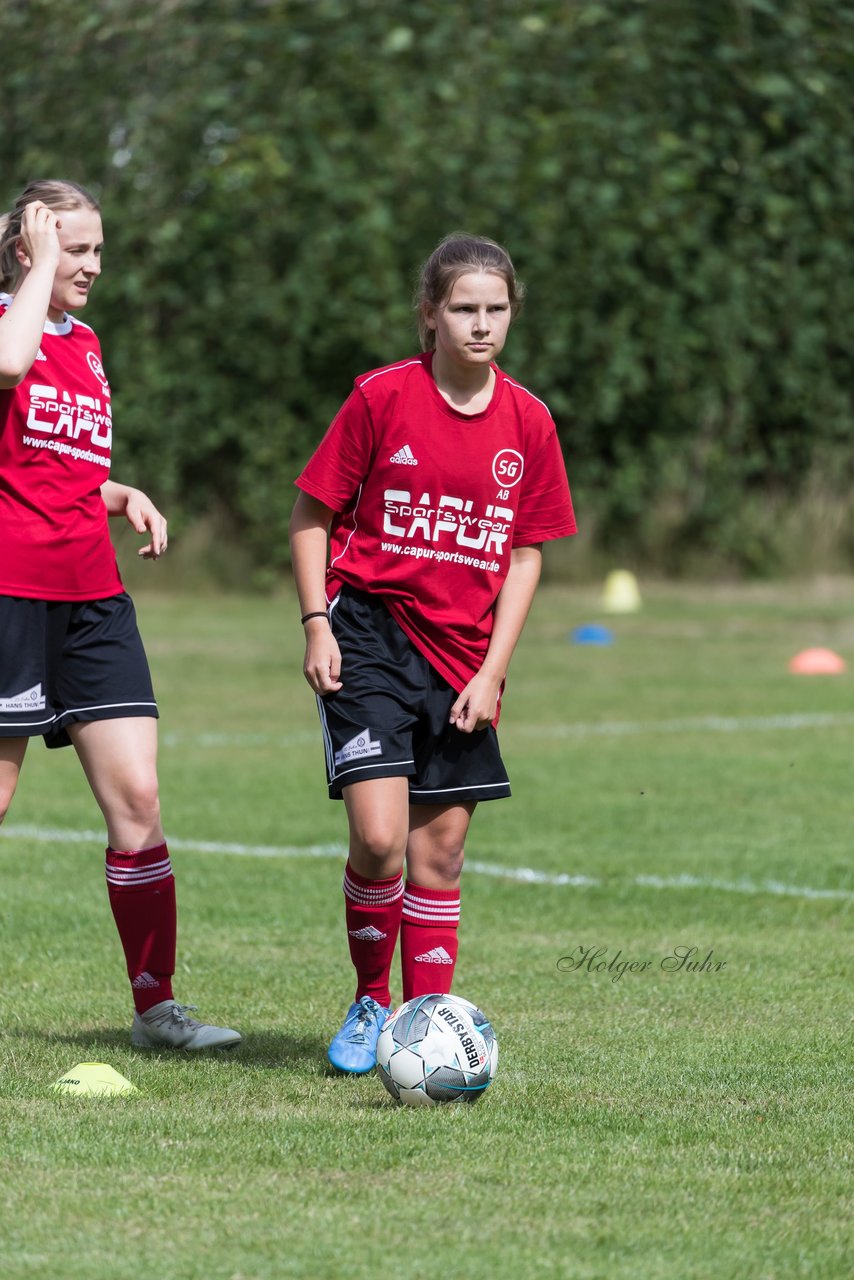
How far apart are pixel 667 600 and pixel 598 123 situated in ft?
14.0

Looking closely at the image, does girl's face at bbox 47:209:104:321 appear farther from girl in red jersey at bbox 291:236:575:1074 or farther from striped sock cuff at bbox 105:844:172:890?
striped sock cuff at bbox 105:844:172:890

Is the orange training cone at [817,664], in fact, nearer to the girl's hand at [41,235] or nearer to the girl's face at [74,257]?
the girl's face at [74,257]

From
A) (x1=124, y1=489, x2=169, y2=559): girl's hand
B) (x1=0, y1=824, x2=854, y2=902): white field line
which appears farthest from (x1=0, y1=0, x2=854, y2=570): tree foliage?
(x1=124, y1=489, x2=169, y2=559): girl's hand

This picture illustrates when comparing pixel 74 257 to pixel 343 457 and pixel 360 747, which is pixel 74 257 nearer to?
pixel 343 457

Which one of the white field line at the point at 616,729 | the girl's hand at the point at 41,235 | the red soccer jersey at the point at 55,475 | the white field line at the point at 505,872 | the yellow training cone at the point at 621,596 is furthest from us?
the yellow training cone at the point at 621,596

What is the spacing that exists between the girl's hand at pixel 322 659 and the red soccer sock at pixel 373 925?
1.45 ft

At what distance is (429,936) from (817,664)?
8.73 metres

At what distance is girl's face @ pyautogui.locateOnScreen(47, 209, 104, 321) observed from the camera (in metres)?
4.64

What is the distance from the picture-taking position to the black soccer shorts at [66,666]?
4.61 m

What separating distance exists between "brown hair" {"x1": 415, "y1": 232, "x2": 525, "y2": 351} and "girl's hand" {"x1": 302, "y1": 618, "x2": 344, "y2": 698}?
78 centimetres

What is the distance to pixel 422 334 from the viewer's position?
4805mm

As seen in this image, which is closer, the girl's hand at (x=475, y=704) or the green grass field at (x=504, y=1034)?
the green grass field at (x=504, y=1034)

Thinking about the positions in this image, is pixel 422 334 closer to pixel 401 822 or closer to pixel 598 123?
pixel 401 822

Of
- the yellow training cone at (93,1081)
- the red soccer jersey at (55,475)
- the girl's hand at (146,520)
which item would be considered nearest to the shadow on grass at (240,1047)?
the yellow training cone at (93,1081)
